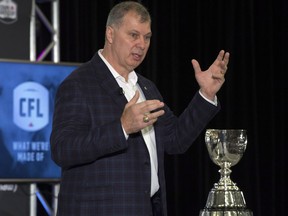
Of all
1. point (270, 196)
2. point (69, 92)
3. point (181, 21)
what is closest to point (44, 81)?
point (181, 21)

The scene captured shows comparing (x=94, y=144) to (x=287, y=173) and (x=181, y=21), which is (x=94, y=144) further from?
(x=287, y=173)

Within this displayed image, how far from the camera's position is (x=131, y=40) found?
103 inches

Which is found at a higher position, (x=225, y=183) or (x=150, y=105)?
(x=150, y=105)

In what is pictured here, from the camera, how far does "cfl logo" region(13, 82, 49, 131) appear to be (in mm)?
4453

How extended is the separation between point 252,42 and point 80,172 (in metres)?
3.73

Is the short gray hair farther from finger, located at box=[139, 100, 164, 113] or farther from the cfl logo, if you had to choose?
the cfl logo

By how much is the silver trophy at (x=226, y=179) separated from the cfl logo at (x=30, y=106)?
2.31 m

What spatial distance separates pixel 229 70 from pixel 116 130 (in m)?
3.67

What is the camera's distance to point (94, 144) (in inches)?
93.3

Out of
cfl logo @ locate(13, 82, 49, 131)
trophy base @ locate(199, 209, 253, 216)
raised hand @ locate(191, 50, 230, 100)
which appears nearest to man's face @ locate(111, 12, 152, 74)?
raised hand @ locate(191, 50, 230, 100)

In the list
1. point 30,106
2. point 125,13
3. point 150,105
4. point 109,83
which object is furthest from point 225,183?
point 30,106

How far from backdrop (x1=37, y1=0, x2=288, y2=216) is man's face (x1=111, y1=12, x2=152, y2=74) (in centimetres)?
265

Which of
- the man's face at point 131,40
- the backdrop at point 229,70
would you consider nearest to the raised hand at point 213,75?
the man's face at point 131,40

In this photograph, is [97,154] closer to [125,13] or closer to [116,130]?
[116,130]
